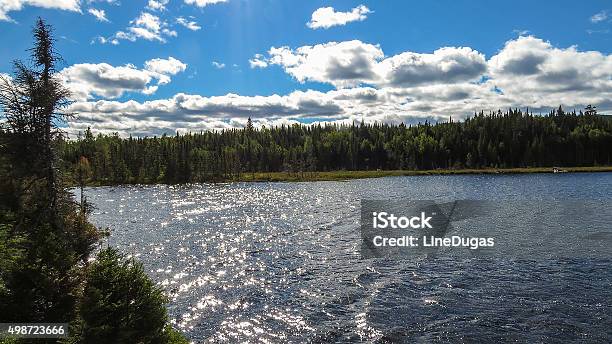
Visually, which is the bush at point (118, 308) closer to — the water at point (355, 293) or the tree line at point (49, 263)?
the tree line at point (49, 263)

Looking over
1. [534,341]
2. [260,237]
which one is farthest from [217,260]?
[534,341]

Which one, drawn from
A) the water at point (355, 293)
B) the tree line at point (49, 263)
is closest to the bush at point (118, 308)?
the tree line at point (49, 263)

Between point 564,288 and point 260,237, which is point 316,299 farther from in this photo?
point 260,237

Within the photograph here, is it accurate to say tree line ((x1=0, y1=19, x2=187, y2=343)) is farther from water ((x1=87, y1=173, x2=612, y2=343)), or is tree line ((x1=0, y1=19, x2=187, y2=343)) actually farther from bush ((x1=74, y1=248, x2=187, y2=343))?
water ((x1=87, y1=173, x2=612, y2=343))

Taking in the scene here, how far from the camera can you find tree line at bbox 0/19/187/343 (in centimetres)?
1819

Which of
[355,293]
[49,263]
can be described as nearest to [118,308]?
[49,263]

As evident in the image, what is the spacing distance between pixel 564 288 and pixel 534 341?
1089 cm

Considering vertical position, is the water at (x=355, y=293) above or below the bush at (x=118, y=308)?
below

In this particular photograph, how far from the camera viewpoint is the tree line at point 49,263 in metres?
18.2

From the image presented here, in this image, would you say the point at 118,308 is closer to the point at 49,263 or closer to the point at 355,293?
the point at 49,263

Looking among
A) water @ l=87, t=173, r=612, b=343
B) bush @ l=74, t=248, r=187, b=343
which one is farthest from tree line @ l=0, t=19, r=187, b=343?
water @ l=87, t=173, r=612, b=343

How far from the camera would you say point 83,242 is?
4188 centimetres

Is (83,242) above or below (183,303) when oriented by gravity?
above

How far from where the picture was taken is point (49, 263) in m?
22.2
